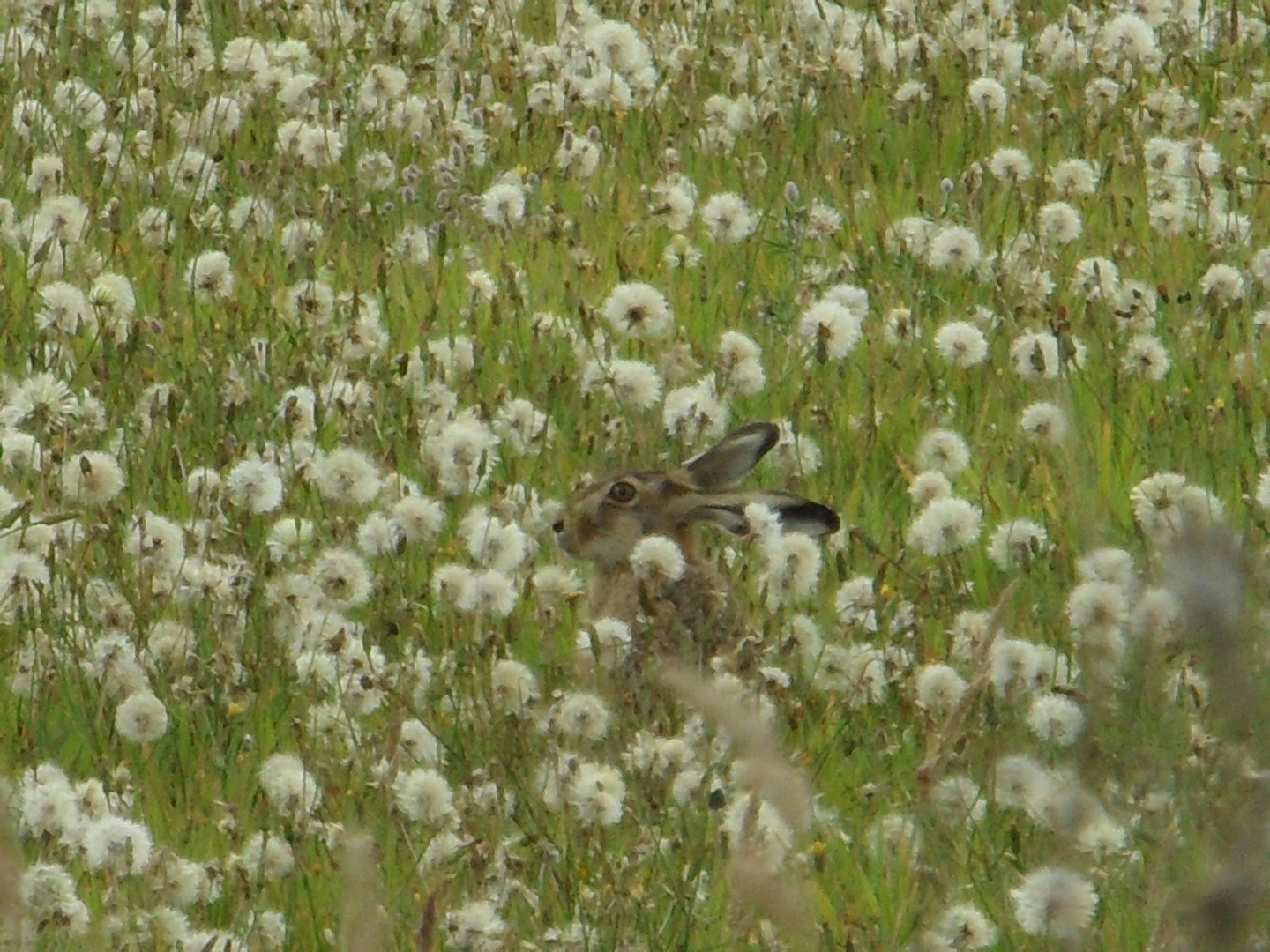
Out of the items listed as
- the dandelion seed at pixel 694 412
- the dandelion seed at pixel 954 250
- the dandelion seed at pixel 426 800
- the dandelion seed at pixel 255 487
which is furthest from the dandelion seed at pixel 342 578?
the dandelion seed at pixel 954 250

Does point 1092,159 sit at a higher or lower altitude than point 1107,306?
higher

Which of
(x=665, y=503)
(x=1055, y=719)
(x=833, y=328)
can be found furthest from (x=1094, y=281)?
(x=1055, y=719)

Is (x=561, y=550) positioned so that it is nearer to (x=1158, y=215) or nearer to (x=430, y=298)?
(x=430, y=298)

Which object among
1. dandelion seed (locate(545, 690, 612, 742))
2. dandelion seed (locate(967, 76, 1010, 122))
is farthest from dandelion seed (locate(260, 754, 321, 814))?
dandelion seed (locate(967, 76, 1010, 122))

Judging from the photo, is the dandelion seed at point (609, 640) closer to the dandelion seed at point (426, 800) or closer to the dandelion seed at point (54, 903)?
the dandelion seed at point (426, 800)

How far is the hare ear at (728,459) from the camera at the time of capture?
6.40m

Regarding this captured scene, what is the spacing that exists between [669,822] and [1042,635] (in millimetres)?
1315

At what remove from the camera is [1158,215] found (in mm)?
8320

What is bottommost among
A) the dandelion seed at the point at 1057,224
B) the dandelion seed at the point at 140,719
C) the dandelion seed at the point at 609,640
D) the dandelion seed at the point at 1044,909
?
the dandelion seed at the point at 1044,909

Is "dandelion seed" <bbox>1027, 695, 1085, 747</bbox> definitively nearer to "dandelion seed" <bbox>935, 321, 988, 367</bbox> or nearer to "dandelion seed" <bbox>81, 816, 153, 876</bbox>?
"dandelion seed" <bbox>81, 816, 153, 876</bbox>

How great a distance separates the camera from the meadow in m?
3.79

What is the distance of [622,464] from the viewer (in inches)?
269

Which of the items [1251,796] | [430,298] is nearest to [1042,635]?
[430,298]

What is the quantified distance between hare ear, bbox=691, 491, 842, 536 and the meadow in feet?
0.42
